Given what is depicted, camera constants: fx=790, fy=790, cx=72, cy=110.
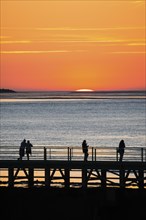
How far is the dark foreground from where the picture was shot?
3647 cm

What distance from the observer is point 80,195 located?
4019 cm

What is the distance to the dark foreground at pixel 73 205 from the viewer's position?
36.5m

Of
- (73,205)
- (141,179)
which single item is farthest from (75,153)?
(73,205)

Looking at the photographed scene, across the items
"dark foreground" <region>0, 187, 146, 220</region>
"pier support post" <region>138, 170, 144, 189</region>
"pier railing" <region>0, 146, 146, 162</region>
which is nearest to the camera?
"dark foreground" <region>0, 187, 146, 220</region>

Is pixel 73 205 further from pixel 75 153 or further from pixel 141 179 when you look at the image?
pixel 75 153

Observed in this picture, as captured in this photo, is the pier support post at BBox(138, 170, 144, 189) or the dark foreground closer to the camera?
the dark foreground

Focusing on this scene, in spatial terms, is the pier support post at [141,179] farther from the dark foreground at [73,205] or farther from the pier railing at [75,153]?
the dark foreground at [73,205]

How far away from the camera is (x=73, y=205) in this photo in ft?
125

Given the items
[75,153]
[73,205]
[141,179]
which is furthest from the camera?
[75,153]

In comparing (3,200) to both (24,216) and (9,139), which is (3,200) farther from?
(9,139)

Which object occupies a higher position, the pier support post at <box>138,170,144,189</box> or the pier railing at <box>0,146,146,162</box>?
the pier railing at <box>0,146,146,162</box>

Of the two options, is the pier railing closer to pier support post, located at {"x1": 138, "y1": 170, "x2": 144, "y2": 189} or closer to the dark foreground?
pier support post, located at {"x1": 138, "y1": 170, "x2": 144, "y2": 189}

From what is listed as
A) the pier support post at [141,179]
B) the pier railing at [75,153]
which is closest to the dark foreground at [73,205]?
the pier support post at [141,179]

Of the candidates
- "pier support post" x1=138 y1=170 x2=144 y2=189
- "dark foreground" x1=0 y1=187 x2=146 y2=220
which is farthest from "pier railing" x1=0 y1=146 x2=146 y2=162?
"dark foreground" x1=0 y1=187 x2=146 y2=220
